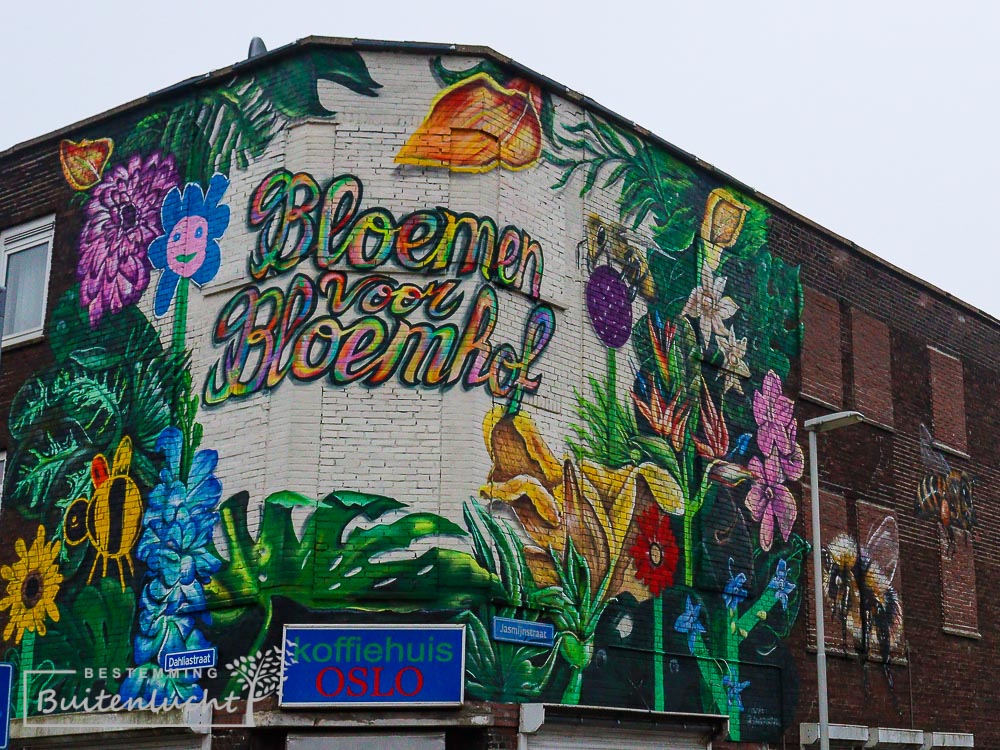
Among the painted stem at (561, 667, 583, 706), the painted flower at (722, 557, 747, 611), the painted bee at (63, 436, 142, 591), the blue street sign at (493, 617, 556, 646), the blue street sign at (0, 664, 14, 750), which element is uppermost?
the painted bee at (63, 436, 142, 591)

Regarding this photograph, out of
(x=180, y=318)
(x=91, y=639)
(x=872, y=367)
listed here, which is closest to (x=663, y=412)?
(x=872, y=367)

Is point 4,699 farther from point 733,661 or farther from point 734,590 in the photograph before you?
point 734,590

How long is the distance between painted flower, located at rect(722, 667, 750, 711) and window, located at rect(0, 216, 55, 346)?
10.4m

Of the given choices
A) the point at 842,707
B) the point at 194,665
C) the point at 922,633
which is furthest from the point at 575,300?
the point at 922,633

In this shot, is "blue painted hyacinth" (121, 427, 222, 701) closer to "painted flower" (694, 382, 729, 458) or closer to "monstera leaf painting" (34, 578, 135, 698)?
"monstera leaf painting" (34, 578, 135, 698)

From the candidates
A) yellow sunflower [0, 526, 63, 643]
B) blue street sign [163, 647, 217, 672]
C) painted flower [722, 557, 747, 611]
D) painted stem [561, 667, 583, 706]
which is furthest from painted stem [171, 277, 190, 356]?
painted flower [722, 557, 747, 611]

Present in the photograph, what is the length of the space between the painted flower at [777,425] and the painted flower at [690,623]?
304 cm

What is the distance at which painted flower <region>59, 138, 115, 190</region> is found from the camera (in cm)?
2048

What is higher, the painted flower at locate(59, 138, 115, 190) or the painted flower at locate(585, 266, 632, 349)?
the painted flower at locate(59, 138, 115, 190)

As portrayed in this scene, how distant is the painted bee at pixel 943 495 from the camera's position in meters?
25.3

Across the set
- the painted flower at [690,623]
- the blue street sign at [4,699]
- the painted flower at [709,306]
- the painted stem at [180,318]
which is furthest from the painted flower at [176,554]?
the painted flower at [709,306]

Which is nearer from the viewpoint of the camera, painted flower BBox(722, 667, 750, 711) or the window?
painted flower BBox(722, 667, 750, 711)

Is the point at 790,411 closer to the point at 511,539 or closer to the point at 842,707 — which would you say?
the point at 842,707

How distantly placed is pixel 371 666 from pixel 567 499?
3.38 metres
